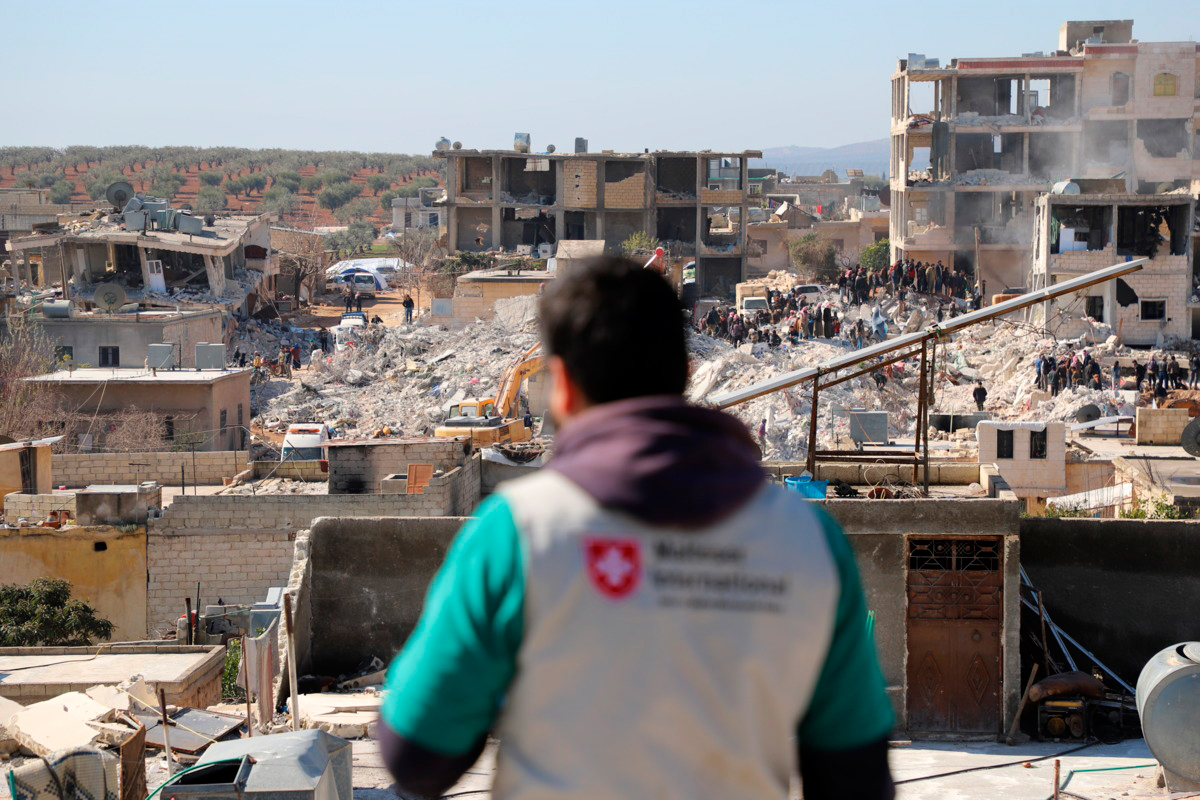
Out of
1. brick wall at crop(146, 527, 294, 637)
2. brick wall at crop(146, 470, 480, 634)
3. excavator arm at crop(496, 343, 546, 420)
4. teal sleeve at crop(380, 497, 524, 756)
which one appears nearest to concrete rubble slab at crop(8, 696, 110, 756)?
brick wall at crop(146, 470, 480, 634)

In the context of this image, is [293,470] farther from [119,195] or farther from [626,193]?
[626,193]

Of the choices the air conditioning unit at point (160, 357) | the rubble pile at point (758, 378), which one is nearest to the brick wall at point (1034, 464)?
the rubble pile at point (758, 378)

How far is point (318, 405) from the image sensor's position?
34500mm

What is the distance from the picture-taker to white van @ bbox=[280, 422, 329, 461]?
89.4 feet

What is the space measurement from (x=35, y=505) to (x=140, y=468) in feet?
13.3

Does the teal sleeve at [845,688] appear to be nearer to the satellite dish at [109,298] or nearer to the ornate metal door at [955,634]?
the ornate metal door at [955,634]

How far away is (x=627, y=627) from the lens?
5.93 feet

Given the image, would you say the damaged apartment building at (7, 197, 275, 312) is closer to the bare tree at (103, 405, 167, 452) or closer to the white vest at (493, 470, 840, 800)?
the bare tree at (103, 405, 167, 452)

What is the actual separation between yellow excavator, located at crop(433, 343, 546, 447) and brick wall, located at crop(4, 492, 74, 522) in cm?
732

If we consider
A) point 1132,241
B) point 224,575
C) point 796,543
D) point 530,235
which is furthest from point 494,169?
point 796,543

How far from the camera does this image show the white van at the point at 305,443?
1072 inches

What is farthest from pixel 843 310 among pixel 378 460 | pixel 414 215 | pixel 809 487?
pixel 414 215

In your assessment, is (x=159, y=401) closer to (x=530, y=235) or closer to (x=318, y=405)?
(x=318, y=405)

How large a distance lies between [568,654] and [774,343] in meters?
33.6
